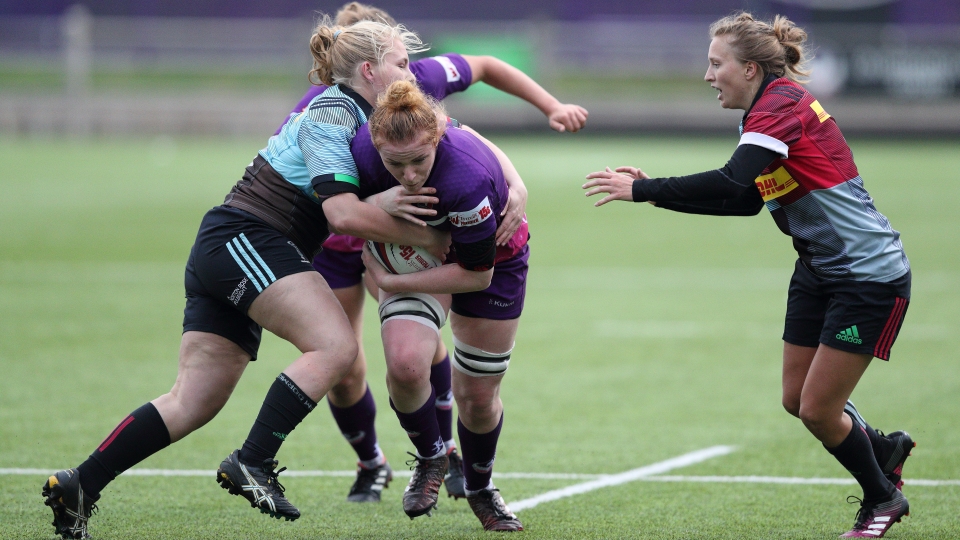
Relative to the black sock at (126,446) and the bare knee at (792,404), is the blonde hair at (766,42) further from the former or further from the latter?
the black sock at (126,446)

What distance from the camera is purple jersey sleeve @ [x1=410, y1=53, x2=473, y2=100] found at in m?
→ 5.01

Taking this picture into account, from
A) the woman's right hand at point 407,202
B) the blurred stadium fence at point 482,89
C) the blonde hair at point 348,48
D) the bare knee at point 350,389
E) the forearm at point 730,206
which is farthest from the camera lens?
the blurred stadium fence at point 482,89

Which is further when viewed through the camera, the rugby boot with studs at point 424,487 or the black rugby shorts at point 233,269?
the rugby boot with studs at point 424,487

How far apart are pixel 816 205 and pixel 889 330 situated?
547 millimetres

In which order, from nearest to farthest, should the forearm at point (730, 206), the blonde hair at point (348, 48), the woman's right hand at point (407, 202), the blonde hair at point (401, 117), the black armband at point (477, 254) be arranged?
the blonde hair at point (401, 117), the woman's right hand at point (407, 202), the black armband at point (477, 254), the blonde hair at point (348, 48), the forearm at point (730, 206)

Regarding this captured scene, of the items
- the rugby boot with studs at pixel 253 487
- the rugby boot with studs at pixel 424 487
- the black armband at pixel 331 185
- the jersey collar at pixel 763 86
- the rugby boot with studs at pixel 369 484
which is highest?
the jersey collar at pixel 763 86

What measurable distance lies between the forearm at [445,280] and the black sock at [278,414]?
568 mm

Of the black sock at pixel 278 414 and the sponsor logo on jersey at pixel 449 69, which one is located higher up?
the sponsor logo on jersey at pixel 449 69

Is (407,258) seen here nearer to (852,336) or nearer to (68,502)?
(68,502)

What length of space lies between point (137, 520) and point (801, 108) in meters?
3.07

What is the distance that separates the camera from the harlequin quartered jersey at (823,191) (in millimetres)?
4230

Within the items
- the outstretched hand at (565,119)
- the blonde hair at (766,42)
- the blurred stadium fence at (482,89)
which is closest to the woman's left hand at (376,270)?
the outstretched hand at (565,119)

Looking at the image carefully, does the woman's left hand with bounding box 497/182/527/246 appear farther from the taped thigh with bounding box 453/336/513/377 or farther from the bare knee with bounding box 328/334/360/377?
the bare knee with bounding box 328/334/360/377

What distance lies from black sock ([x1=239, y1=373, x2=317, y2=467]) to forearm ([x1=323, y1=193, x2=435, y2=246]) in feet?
1.91
